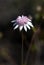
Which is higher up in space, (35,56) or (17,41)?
(17,41)

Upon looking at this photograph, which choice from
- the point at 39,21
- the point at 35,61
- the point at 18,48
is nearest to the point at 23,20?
the point at 39,21

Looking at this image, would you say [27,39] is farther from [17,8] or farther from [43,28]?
[17,8]

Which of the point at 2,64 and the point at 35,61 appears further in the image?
the point at 2,64

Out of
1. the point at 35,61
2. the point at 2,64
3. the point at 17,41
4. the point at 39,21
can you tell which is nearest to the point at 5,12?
the point at 17,41

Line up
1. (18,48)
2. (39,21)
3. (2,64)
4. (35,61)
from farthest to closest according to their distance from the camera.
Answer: (18,48) → (2,64) → (35,61) → (39,21)

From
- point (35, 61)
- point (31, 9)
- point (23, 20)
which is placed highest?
point (31, 9)

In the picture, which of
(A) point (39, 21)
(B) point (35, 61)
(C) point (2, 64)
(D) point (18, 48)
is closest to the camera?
(A) point (39, 21)

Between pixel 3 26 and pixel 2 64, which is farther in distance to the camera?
pixel 3 26

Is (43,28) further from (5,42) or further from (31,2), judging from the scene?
(5,42)

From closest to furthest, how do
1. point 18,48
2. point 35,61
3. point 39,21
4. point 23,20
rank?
point 23,20
point 39,21
point 35,61
point 18,48
